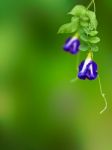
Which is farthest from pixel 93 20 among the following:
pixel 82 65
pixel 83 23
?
pixel 82 65

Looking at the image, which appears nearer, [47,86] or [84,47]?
[84,47]

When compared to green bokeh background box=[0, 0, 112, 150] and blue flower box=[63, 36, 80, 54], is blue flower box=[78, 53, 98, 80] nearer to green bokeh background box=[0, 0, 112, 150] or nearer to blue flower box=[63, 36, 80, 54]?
blue flower box=[63, 36, 80, 54]

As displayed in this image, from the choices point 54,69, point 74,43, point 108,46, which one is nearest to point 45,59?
point 54,69

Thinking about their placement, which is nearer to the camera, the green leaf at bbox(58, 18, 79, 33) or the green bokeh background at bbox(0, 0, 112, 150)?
the green leaf at bbox(58, 18, 79, 33)

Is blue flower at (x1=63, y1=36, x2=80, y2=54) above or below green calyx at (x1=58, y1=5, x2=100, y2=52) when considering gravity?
below

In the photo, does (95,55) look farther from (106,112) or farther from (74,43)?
(74,43)

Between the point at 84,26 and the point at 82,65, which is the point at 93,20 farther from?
the point at 82,65

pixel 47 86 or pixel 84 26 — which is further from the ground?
pixel 84 26

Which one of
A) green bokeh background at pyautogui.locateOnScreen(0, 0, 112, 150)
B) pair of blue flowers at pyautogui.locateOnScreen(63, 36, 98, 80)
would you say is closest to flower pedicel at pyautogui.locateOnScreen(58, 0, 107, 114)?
pair of blue flowers at pyautogui.locateOnScreen(63, 36, 98, 80)

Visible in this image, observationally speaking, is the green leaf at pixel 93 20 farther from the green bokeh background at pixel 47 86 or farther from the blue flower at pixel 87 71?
the green bokeh background at pixel 47 86
